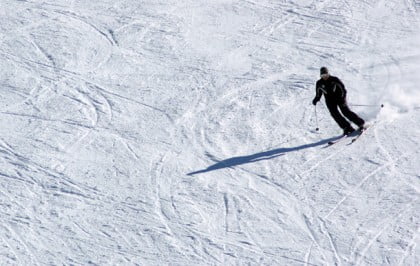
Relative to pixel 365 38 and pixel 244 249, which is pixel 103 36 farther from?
pixel 244 249

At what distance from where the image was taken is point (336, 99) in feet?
48.6

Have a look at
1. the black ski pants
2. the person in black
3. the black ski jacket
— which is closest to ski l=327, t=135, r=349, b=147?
the person in black

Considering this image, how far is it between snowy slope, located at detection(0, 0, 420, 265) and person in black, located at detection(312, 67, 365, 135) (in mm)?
342

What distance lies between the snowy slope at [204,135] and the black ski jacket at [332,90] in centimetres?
79

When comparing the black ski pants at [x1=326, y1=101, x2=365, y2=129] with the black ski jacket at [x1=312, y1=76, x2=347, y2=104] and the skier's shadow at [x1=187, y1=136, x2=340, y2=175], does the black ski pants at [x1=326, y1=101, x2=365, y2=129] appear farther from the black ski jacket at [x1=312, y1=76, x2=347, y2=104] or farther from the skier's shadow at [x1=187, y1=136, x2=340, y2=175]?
the skier's shadow at [x1=187, y1=136, x2=340, y2=175]

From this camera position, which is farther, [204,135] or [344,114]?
[204,135]

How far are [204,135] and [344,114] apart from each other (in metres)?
2.43

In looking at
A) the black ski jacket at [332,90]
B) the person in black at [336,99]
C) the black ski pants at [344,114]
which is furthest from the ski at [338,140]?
the black ski jacket at [332,90]

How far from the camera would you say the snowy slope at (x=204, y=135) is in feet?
44.1

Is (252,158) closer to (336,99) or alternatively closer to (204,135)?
(204,135)

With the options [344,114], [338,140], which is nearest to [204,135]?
[338,140]

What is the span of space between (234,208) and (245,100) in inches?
118

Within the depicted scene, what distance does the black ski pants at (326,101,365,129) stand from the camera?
14.9 meters

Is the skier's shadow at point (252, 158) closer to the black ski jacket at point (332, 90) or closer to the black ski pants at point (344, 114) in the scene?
the black ski pants at point (344, 114)
